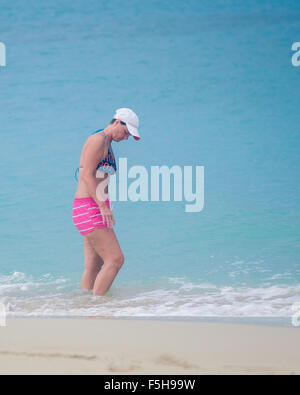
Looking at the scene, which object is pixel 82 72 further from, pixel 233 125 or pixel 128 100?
pixel 233 125

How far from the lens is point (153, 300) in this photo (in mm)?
3170

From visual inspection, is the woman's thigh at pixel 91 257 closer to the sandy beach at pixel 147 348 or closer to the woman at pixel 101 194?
the woman at pixel 101 194

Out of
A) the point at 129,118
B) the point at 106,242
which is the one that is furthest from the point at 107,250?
the point at 129,118

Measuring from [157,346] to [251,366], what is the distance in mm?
340

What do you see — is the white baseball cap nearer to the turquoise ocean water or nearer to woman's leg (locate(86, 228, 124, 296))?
woman's leg (locate(86, 228, 124, 296))

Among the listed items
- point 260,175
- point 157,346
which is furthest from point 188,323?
point 260,175

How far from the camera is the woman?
2.96 meters

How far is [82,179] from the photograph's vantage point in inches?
119

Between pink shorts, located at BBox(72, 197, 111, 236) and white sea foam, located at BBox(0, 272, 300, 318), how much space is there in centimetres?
42

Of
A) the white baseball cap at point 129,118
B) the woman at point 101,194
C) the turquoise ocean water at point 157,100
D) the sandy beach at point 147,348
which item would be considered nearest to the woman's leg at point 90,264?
the woman at point 101,194

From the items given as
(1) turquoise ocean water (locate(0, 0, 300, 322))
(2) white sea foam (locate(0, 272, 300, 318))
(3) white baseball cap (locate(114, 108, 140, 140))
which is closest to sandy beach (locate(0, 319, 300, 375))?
(2) white sea foam (locate(0, 272, 300, 318))

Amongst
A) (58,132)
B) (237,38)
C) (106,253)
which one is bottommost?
(106,253)

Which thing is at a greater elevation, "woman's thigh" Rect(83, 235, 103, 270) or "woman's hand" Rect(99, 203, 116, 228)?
"woman's hand" Rect(99, 203, 116, 228)

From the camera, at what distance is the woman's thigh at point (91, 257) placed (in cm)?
323
